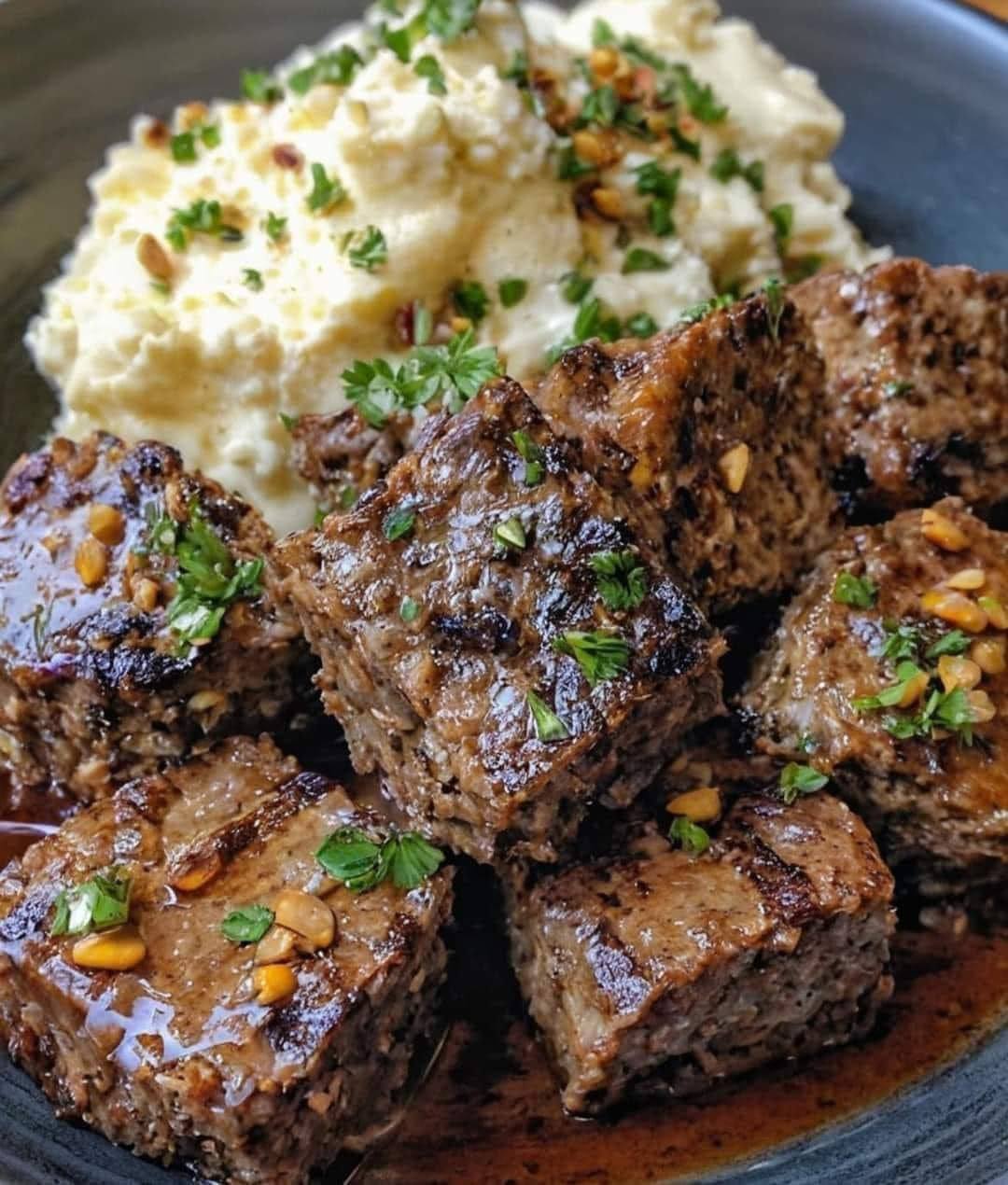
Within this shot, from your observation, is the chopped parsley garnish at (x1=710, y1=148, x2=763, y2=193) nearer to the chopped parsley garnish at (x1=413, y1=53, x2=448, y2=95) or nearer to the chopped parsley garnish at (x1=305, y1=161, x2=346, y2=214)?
the chopped parsley garnish at (x1=413, y1=53, x2=448, y2=95)

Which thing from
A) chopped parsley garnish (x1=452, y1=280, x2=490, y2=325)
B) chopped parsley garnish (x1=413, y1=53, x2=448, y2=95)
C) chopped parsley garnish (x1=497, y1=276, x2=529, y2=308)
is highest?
chopped parsley garnish (x1=413, y1=53, x2=448, y2=95)

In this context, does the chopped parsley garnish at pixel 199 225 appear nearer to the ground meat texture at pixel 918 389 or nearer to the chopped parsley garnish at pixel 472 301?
the chopped parsley garnish at pixel 472 301

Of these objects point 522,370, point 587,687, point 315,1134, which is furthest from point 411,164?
point 315,1134

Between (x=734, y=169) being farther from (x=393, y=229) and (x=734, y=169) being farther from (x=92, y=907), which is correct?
(x=92, y=907)

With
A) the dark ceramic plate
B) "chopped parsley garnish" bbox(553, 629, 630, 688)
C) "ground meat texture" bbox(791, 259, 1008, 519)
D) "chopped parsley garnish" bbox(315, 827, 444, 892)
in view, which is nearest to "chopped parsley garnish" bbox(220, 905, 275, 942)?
"chopped parsley garnish" bbox(315, 827, 444, 892)

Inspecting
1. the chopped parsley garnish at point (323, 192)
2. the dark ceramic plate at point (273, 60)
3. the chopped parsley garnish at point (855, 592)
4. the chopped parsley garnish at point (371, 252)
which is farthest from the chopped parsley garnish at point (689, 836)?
the dark ceramic plate at point (273, 60)

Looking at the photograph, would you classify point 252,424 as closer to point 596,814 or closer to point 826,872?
point 596,814

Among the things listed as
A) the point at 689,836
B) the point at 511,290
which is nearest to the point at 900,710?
Result: the point at 689,836
